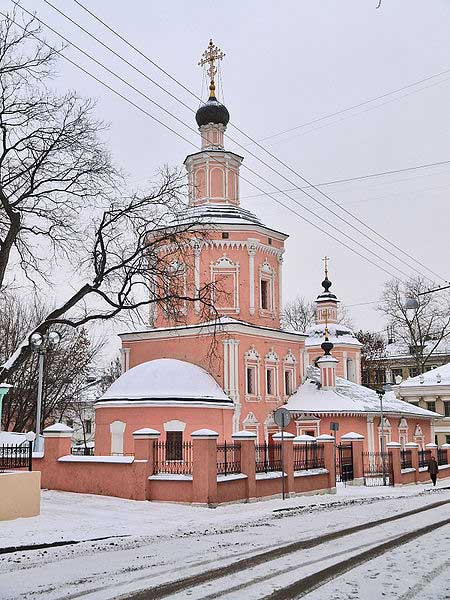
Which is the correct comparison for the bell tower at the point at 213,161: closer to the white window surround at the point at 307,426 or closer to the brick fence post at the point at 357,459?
the white window surround at the point at 307,426

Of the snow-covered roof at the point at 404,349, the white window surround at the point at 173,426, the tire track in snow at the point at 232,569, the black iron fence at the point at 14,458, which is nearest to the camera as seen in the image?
the tire track in snow at the point at 232,569

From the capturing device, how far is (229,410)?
102 feet

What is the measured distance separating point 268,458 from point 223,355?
12107mm

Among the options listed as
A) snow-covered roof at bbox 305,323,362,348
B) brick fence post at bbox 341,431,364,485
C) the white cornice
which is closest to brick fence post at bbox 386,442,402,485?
brick fence post at bbox 341,431,364,485

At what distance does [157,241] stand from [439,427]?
3846 cm

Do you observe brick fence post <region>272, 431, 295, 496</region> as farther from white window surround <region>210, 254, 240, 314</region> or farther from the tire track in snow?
white window surround <region>210, 254, 240, 314</region>

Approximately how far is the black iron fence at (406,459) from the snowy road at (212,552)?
514 inches

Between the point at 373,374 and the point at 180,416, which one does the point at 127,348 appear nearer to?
the point at 180,416

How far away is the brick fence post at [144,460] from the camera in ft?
59.2

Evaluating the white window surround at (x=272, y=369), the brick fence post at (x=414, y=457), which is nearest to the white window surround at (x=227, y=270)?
the white window surround at (x=272, y=369)

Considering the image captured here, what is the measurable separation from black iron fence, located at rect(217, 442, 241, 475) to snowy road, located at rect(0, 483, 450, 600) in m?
1.17

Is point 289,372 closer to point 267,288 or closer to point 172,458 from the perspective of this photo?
point 267,288

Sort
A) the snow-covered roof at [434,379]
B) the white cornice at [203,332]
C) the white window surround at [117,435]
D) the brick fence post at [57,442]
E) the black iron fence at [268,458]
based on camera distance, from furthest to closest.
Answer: the snow-covered roof at [434,379]
the white cornice at [203,332]
the white window surround at [117,435]
the black iron fence at [268,458]
the brick fence post at [57,442]

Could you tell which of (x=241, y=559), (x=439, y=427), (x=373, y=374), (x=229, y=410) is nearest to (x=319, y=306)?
(x=439, y=427)
